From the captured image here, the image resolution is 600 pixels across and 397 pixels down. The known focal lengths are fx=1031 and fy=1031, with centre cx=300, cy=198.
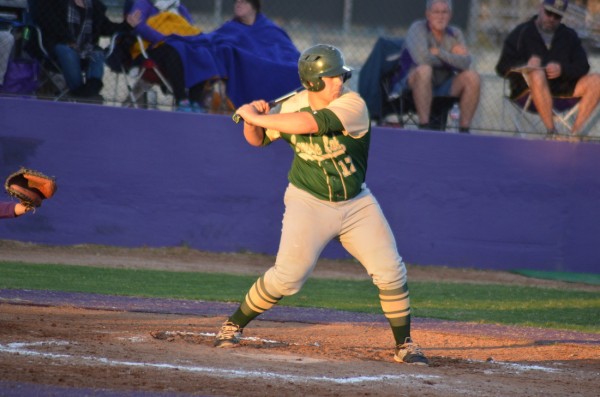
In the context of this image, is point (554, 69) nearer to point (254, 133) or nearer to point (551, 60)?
point (551, 60)

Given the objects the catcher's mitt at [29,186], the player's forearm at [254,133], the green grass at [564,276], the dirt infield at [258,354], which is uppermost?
the player's forearm at [254,133]

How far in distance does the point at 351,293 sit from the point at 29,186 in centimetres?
440

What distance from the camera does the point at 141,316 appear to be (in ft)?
24.6

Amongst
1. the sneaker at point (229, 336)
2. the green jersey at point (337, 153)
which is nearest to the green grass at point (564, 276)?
the green jersey at point (337, 153)

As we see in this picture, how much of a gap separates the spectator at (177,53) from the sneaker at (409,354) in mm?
5970

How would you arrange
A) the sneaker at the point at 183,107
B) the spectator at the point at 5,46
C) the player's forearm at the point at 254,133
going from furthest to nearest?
the sneaker at the point at 183,107
the spectator at the point at 5,46
the player's forearm at the point at 254,133

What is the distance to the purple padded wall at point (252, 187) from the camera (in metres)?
11.2

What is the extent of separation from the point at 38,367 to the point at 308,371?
1.44 meters

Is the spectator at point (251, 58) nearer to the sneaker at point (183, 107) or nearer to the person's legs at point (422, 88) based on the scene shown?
the sneaker at point (183, 107)

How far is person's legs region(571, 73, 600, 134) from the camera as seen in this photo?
12008mm

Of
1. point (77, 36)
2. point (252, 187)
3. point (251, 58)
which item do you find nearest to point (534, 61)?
point (251, 58)

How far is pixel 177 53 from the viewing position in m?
11.4

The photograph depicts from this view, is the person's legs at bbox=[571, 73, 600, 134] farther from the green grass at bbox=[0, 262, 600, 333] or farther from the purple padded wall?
the green grass at bbox=[0, 262, 600, 333]

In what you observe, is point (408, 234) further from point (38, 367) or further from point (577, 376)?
point (38, 367)
